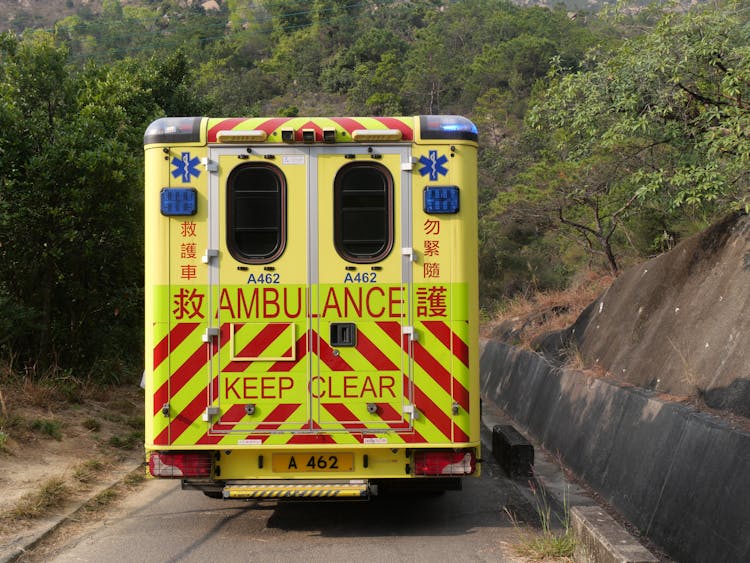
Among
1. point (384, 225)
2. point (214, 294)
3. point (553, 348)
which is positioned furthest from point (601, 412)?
point (553, 348)

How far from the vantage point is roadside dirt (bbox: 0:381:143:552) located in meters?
8.41

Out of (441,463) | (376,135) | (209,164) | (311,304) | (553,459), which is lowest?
(553,459)

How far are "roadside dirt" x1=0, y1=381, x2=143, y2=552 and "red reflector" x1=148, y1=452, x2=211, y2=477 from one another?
4.19 ft

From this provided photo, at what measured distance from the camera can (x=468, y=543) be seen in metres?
7.52

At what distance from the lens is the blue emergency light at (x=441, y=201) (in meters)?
7.48

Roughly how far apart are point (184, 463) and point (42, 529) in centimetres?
142

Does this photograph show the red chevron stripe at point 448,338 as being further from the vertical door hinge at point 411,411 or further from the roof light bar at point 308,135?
the roof light bar at point 308,135

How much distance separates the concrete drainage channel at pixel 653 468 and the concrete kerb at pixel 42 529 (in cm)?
423

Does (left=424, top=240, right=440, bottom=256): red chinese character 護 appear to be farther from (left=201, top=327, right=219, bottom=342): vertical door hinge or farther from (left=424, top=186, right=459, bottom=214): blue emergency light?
(left=201, top=327, right=219, bottom=342): vertical door hinge

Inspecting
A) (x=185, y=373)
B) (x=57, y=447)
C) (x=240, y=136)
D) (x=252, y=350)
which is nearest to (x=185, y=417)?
(x=185, y=373)

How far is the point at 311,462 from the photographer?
7.49 meters

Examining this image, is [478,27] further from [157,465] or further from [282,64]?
[157,465]

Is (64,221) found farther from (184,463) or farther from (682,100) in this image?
(682,100)

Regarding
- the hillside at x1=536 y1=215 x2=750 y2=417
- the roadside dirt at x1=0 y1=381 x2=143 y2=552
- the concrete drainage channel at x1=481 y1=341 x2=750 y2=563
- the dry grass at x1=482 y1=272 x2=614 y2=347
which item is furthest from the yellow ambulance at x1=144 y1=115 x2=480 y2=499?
the dry grass at x1=482 y1=272 x2=614 y2=347
